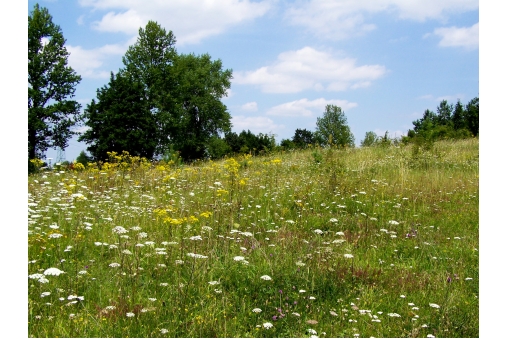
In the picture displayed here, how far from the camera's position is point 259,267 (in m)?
4.48

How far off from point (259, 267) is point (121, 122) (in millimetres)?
31416

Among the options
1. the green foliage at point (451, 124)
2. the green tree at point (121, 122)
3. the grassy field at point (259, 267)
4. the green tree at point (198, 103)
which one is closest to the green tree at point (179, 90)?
the green tree at point (198, 103)

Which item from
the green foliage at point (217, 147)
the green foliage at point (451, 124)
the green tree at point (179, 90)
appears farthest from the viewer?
the green foliage at point (217, 147)

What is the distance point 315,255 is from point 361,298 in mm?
1024

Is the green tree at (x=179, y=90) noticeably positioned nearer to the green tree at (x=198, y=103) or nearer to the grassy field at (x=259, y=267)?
the green tree at (x=198, y=103)

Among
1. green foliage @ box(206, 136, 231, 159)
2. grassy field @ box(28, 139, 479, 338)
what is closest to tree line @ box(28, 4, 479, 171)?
green foliage @ box(206, 136, 231, 159)

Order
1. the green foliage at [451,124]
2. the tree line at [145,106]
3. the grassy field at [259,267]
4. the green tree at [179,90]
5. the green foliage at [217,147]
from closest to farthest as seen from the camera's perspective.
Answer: the grassy field at [259,267]
the green foliage at [451,124]
the tree line at [145,106]
the green tree at [179,90]
the green foliage at [217,147]

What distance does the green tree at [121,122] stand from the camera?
33.2m

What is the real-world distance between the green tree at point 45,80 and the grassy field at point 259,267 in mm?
24916

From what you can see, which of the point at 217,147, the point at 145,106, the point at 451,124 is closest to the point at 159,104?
the point at 145,106

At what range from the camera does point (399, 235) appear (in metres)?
6.53

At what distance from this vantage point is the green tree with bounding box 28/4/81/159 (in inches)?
1161

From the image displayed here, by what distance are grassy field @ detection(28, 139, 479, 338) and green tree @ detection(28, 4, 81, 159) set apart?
2492 centimetres

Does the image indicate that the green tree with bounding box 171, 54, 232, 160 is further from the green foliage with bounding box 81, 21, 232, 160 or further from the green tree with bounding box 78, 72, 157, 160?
the green tree with bounding box 78, 72, 157, 160
